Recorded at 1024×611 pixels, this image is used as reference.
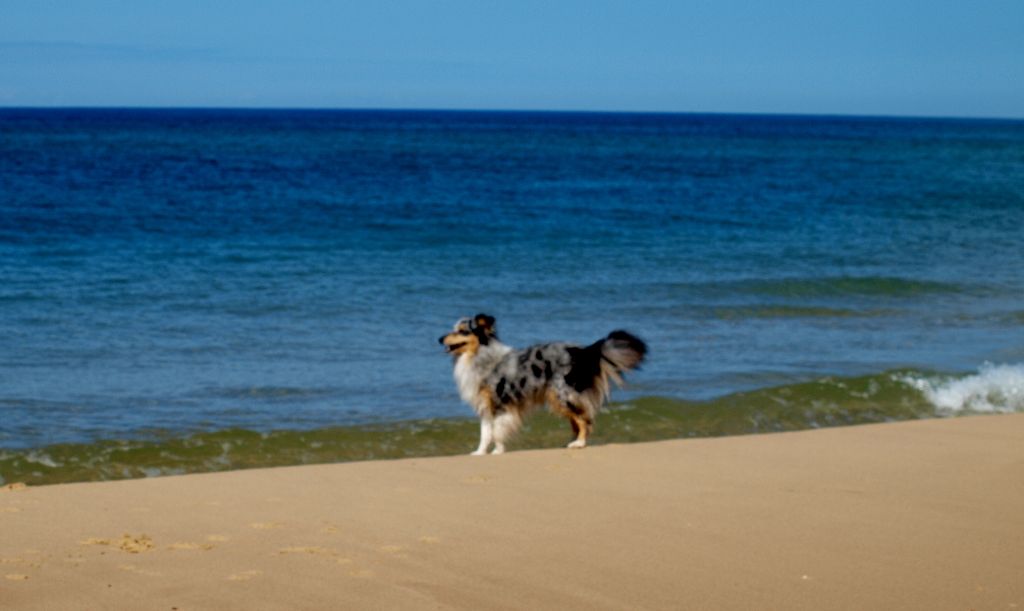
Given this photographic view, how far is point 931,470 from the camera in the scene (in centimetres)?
773

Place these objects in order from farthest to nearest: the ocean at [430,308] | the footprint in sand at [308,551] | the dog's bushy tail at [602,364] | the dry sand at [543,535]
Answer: the ocean at [430,308] → the dog's bushy tail at [602,364] → the footprint in sand at [308,551] → the dry sand at [543,535]

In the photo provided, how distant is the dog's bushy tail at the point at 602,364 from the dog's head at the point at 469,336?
66cm

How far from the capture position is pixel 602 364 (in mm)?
9039

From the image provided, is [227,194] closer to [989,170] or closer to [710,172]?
[710,172]

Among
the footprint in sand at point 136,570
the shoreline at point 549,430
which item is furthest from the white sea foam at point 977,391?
the footprint in sand at point 136,570

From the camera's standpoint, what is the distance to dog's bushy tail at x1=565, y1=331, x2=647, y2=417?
8961 mm

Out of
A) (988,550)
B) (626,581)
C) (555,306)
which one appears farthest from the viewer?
(555,306)

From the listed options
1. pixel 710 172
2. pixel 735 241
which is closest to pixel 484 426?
pixel 735 241

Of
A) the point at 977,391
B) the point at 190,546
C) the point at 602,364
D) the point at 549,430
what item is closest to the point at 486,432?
the point at 602,364

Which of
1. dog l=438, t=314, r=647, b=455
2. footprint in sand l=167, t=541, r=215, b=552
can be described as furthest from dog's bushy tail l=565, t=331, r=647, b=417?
footprint in sand l=167, t=541, r=215, b=552

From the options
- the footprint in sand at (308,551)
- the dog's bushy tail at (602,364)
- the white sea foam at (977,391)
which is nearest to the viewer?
the footprint in sand at (308,551)

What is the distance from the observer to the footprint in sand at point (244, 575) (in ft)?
17.4

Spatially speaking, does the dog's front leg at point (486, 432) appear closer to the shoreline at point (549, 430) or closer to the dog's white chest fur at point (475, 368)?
the dog's white chest fur at point (475, 368)

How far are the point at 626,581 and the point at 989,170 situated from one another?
52.6 meters
